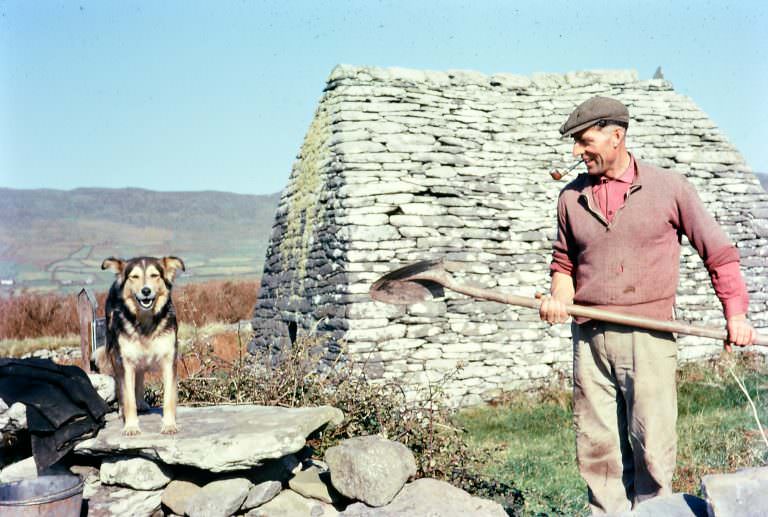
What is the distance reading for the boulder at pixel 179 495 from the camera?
434cm

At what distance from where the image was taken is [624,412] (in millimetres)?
3809

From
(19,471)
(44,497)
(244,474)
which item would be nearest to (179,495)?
(244,474)

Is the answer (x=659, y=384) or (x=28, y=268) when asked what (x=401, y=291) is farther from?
(x=28, y=268)

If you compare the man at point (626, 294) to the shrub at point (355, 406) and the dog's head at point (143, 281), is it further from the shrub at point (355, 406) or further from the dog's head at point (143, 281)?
the dog's head at point (143, 281)

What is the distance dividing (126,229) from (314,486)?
67524mm

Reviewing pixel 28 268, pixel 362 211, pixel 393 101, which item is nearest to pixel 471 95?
pixel 393 101

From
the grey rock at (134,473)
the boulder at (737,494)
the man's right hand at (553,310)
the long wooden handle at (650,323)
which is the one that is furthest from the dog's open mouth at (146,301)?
the boulder at (737,494)

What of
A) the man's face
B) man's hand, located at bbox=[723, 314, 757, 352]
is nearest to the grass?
man's hand, located at bbox=[723, 314, 757, 352]

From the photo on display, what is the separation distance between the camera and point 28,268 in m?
43.6

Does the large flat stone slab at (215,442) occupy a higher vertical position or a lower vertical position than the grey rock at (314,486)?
higher

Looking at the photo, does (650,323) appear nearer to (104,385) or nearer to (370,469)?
(370,469)

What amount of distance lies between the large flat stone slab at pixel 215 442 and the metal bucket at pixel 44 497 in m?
0.24

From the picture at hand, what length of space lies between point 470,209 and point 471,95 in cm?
204

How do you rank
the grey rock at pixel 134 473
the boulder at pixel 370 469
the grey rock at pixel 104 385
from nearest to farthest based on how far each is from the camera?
the boulder at pixel 370 469, the grey rock at pixel 134 473, the grey rock at pixel 104 385
